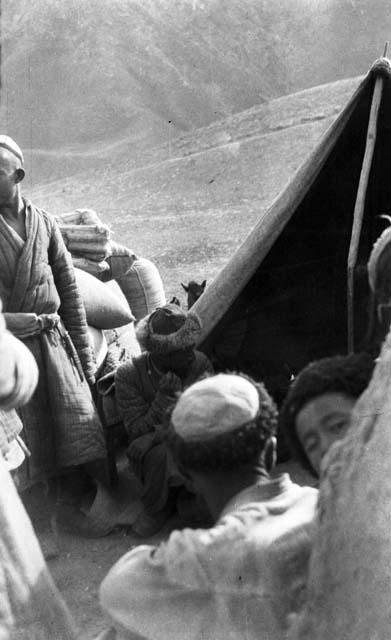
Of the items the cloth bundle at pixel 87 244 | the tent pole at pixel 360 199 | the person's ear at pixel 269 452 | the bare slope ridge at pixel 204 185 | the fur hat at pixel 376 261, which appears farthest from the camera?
the bare slope ridge at pixel 204 185

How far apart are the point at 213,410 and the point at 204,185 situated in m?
12.5

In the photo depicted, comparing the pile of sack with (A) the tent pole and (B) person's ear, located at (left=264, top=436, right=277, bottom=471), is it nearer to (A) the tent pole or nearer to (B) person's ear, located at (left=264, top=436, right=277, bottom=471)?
(A) the tent pole

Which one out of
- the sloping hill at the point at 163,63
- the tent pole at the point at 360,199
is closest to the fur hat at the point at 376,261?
the tent pole at the point at 360,199

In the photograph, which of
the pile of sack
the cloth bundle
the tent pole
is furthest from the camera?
the cloth bundle

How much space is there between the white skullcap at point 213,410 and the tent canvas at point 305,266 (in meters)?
3.09

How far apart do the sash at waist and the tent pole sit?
5.17 feet

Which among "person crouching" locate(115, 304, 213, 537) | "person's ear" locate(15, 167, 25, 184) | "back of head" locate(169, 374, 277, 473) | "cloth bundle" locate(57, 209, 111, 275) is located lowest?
"person crouching" locate(115, 304, 213, 537)

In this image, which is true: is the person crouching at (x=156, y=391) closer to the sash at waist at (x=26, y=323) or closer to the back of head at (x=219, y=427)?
the sash at waist at (x=26, y=323)

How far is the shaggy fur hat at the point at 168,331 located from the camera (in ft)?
15.1

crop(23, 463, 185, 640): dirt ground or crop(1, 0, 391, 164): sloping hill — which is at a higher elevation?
crop(1, 0, 391, 164): sloping hill

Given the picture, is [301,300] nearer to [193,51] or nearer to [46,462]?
[46,462]

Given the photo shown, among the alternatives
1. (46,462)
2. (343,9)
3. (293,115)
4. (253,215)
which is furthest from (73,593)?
(343,9)

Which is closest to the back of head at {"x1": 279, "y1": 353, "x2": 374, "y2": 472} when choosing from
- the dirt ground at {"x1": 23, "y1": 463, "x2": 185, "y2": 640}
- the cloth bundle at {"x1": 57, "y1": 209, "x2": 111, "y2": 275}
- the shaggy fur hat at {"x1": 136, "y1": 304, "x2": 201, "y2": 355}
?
the dirt ground at {"x1": 23, "y1": 463, "x2": 185, "y2": 640}

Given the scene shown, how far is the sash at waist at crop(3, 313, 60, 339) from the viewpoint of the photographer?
4.71m
